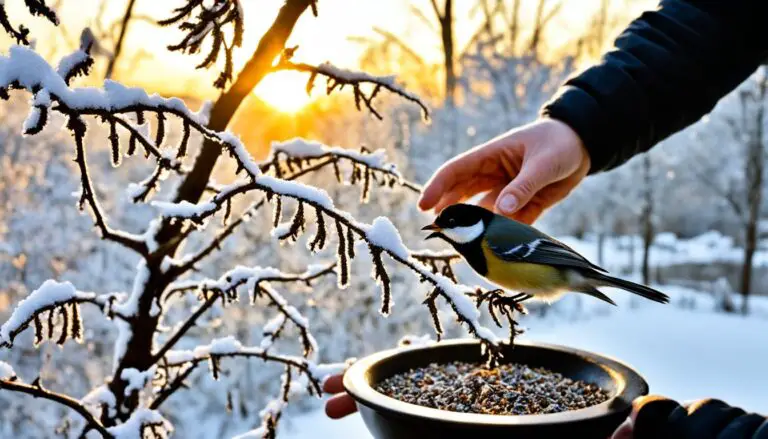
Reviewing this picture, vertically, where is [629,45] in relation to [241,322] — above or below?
above

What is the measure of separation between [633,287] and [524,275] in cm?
28

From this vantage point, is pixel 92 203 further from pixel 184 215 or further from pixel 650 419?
pixel 650 419

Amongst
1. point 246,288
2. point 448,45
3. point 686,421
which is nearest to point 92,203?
point 246,288

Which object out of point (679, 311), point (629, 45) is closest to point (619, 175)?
point (679, 311)

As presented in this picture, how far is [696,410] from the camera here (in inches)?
44.8

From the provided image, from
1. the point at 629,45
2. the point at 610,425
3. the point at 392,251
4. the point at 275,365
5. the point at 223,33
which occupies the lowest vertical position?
the point at 275,365

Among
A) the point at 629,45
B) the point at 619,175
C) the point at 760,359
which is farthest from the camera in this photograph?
the point at 619,175

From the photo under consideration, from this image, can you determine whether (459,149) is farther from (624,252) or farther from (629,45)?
(624,252)

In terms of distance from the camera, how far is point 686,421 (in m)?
1.12

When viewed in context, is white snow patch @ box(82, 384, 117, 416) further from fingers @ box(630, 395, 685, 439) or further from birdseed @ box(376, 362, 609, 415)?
fingers @ box(630, 395, 685, 439)

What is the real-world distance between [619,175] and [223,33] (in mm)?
15147

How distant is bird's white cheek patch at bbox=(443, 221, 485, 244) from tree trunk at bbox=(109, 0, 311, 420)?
2.03ft

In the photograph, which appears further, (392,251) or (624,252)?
(624,252)

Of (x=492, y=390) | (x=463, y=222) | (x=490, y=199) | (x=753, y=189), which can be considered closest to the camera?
(x=492, y=390)
